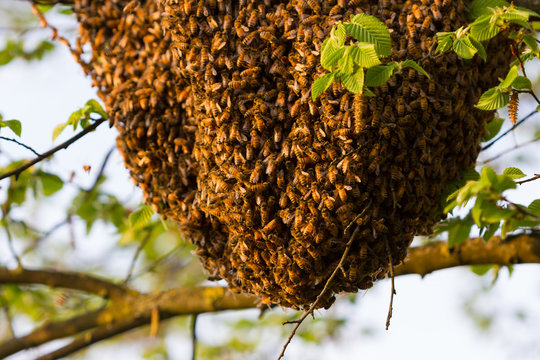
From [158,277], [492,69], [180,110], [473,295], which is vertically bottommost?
[473,295]

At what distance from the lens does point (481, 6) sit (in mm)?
2873

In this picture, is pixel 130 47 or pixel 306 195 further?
pixel 130 47

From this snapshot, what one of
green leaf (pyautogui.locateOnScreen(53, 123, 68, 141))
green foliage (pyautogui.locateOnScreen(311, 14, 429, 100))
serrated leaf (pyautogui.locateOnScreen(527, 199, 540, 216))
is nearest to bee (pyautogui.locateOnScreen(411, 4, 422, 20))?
green foliage (pyautogui.locateOnScreen(311, 14, 429, 100))

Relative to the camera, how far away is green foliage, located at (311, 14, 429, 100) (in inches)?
90.6

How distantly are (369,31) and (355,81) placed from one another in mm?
217

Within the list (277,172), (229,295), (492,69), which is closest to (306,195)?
(277,172)

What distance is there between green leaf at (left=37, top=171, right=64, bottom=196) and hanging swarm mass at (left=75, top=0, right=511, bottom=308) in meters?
1.72

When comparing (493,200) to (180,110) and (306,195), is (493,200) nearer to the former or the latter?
(306,195)

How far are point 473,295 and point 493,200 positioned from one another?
1020 cm

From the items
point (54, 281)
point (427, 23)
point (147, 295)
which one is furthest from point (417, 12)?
point (54, 281)

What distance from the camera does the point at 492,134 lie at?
355 cm

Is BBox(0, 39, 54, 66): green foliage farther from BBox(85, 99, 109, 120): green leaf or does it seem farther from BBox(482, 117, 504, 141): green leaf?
BBox(482, 117, 504, 141): green leaf

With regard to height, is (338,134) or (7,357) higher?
(338,134)

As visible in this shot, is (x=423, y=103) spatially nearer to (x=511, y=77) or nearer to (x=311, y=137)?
(x=511, y=77)
